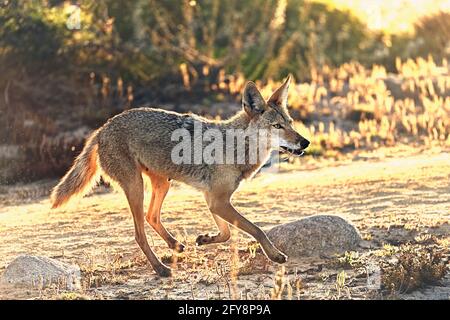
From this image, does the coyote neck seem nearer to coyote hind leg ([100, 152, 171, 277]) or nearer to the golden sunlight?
coyote hind leg ([100, 152, 171, 277])

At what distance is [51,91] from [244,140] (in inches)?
412

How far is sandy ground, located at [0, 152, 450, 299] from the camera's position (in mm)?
7891

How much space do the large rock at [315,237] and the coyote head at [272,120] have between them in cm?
84

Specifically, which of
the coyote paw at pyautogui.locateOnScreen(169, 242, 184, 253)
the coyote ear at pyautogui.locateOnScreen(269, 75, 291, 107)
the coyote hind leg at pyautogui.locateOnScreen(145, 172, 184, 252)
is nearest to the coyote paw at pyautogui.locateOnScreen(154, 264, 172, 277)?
the coyote paw at pyautogui.locateOnScreen(169, 242, 184, 253)

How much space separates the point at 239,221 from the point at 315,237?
945 mm

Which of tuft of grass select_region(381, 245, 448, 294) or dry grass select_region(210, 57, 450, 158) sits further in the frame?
dry grass select_region(210, 57, 450, 158)

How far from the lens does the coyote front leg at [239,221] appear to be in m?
8.34

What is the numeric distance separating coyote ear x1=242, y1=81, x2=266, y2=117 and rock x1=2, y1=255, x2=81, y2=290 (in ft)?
8.24

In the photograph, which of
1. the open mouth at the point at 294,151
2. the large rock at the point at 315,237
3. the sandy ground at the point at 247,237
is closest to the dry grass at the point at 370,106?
the sandy ground at the point at 247,237

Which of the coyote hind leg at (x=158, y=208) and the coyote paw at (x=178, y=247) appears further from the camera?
the coyote hind leg at (x=158, y=208)

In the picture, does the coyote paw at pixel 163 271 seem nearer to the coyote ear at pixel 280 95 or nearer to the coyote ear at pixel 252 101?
the coyote ear at pixel 252 101

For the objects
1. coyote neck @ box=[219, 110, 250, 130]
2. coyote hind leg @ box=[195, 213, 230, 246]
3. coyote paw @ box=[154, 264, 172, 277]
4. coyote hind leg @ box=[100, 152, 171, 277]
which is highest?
coyote neck @ box=[219, 110, 250, 130]

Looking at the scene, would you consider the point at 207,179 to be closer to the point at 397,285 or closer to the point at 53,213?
the point at 397,285
